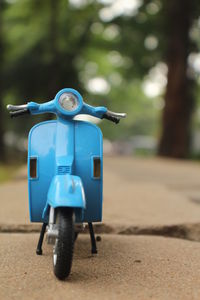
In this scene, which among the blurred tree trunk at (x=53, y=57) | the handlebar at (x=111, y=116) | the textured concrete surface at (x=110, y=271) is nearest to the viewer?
the textured concrete surface at (x=110, y=271)

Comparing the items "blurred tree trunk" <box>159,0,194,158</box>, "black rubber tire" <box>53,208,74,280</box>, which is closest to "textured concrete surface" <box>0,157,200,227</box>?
"black rubber tire" <box>53,208,74,280</box>

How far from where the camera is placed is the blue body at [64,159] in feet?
9.86

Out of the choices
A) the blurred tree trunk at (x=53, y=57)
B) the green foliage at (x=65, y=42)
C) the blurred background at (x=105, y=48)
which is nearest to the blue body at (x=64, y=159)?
the blurred background at (x=105, y=48)

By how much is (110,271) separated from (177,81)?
14.9 meters

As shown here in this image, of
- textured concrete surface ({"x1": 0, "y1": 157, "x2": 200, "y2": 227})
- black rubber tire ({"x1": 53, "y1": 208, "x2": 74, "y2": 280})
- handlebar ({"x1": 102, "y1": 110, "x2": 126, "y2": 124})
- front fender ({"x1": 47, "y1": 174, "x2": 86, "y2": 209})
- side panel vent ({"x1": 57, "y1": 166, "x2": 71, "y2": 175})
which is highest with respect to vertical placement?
handlebar ({"x1": 102, "y1": 110, "x2": 126, "y2": 124})

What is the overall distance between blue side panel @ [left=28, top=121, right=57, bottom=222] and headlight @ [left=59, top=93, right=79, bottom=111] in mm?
212

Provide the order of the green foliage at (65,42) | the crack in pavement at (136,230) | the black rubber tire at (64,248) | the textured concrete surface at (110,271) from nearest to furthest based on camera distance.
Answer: the textured concrete surface at (110,271) < the black rubber tire at (64,248) < the crack in pavement at (136,230) < the green foliage at (65,42)

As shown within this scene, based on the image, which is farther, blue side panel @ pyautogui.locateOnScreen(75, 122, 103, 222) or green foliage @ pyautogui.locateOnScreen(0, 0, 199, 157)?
green foliage @ pyautogui.locateOnScreen(0, 0, 199, 157)

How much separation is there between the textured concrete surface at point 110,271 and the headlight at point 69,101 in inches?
40.0

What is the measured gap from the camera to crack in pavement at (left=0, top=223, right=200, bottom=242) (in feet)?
12.9

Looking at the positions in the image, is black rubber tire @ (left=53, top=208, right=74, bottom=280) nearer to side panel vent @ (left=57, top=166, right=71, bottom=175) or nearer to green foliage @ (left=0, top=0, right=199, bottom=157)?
side panel vent @ (left=57, top=166, right=71, bottom=175)

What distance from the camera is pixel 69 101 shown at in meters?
3.01

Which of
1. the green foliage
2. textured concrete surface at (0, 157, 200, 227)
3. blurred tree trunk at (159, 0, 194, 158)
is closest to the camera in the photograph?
textured concrete surface at (0, 157, 200, 227)

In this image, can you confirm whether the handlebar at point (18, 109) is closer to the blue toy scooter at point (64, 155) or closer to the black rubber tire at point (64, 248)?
the blue toy scooter at point (64, 155)
